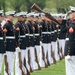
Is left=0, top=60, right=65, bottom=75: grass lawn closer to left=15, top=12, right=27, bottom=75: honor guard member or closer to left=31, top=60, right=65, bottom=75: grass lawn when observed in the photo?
left=31, top=60, right=65, bottom=75: grass lawn

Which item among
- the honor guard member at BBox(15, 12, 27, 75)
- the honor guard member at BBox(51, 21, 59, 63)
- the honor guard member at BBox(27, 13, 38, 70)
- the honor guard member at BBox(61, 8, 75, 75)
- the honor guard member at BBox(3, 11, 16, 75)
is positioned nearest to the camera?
the honor guard member at BBox(61, 8, 75, 75)

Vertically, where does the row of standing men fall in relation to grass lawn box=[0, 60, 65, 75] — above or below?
above

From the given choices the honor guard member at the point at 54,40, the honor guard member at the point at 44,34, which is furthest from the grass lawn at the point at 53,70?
the honor guard member at the point at 54,40

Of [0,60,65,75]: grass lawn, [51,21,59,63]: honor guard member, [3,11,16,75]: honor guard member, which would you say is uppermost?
[3,11,16,75]: honor guard member

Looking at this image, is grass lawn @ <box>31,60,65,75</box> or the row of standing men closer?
the row of standing men

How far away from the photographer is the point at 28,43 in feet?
56.2

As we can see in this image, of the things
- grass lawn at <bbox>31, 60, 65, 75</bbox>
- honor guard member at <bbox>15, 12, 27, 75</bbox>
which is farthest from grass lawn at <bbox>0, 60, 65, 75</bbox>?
honor guard member at <bbox>15, 12, 27, 75</bbox>

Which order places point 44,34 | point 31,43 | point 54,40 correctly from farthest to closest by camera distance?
point 54,40, point 44,34, point 31,43

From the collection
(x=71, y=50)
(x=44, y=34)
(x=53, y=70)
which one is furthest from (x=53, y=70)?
(x=71, y=50)

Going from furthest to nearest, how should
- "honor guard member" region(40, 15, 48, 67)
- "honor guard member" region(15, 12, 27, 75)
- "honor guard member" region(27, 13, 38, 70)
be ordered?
1. "honor guard member" region(40, 15, 48, 67)
2. "honor guard member" region(27, 13, 38, 70)
3. "honor guard member" region(15, 12, 27, 75)

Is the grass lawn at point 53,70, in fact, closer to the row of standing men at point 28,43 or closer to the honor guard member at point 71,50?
the row of standing men at point 28,43

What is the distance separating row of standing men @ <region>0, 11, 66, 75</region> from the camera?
15.3 m

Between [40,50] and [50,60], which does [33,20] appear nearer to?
[40,50]

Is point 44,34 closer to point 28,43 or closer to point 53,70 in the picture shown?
point 53,70
